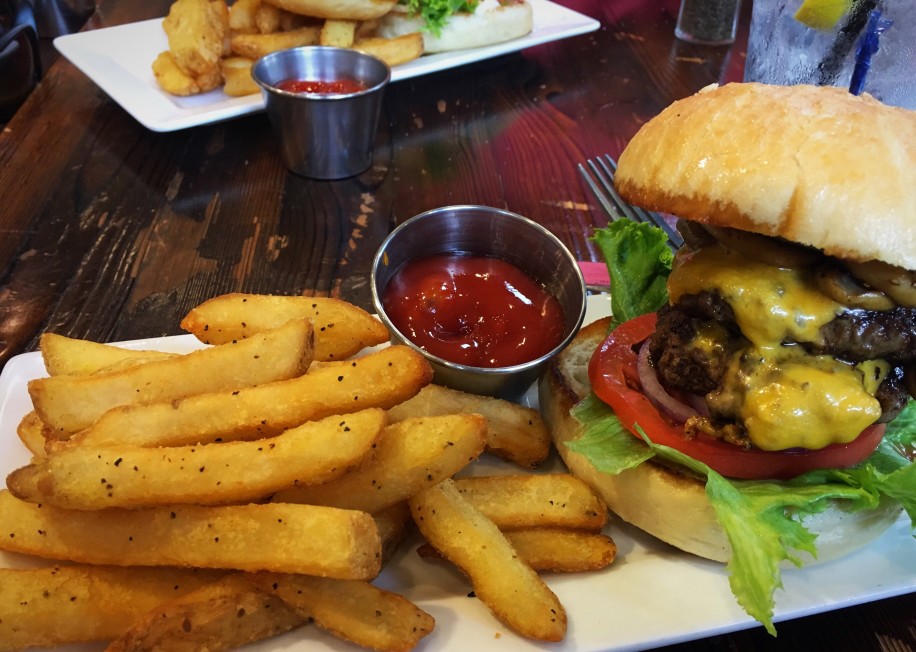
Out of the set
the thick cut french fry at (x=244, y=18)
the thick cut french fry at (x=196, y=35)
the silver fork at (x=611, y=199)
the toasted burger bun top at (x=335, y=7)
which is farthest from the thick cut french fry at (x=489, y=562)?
the thick cut french fry at (x=244, y=18)

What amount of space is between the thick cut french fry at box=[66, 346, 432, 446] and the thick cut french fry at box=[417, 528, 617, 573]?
430 mm

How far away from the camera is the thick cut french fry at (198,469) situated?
4.41ft

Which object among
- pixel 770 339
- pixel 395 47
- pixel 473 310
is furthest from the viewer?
pixel 395 47

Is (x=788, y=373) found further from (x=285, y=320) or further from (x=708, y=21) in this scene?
(x=708, y=21)

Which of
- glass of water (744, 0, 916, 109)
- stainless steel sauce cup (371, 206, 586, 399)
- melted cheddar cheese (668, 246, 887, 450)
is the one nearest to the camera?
melted cheddar cheese (668, 246, 887, 450)

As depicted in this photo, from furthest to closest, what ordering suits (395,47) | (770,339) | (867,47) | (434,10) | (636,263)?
1. (434,10)
2. (395,47)
3. (867,47)
4. (636,263)
5. (770,339)

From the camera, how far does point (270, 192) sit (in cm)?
Answer: 333

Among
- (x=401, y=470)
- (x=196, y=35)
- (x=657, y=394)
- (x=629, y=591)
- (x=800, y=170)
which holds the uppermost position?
(x=800, y=170)

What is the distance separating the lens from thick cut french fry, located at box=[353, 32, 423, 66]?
12.1 ft

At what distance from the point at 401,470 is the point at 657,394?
2.49ft

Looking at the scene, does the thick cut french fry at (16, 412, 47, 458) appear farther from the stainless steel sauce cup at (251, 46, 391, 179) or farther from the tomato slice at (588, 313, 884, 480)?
the stainless steel sauce cup at (251, 46, 391, 179)

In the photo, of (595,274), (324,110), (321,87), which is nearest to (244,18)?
(321,87)

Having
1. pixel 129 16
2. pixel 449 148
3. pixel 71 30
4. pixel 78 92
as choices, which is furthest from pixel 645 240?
pixel 71 30

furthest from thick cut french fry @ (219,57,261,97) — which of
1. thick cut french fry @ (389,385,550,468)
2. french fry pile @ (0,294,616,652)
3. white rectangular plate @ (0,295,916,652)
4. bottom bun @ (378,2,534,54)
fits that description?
thick cut french fry @ (389,385,550,468)
